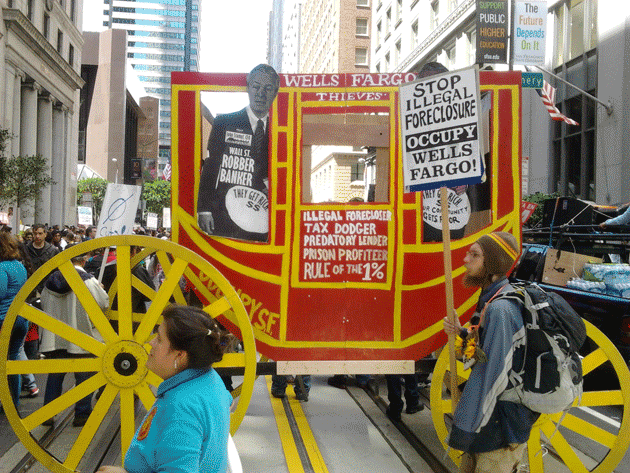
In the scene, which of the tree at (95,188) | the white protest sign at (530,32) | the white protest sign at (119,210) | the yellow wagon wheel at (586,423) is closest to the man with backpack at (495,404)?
the yellow wagon wheel at (586,423)

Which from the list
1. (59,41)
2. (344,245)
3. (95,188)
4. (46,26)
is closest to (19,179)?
(46,26)

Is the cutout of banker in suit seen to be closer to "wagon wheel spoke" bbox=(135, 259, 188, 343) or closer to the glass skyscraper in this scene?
"wagon wheel spoke" bbox=(135, 259, 188, 343)

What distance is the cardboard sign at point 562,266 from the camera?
8.18m

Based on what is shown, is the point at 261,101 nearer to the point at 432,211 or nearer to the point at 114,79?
the point at 432,211

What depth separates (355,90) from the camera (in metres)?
5.36

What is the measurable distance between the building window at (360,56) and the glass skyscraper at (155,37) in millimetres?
102046

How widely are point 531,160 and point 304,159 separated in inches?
855

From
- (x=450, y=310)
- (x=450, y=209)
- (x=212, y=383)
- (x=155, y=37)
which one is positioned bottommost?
(x=212, y=383)

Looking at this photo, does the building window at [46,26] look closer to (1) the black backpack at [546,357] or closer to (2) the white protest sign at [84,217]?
(2) the white protest sign at [84,217]

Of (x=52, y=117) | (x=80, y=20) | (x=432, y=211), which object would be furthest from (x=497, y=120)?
(x=80, y=20)

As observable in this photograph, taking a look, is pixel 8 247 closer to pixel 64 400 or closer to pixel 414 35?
pixel 64 400

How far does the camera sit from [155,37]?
171 m

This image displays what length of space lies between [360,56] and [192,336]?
67.6 meters

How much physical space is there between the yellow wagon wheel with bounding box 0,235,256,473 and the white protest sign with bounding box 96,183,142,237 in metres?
2.67
